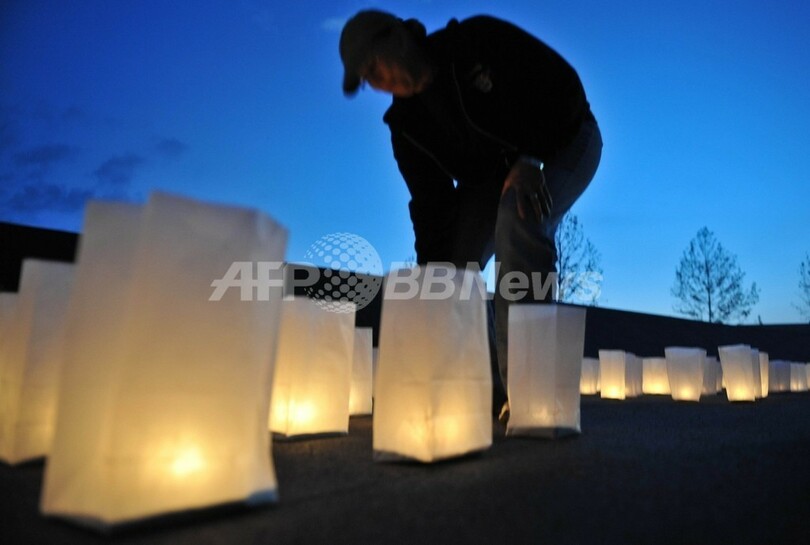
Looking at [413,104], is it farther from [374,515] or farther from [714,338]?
[714,338]

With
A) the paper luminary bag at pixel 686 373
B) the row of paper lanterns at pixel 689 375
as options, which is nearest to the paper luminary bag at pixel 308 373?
the row of paper lanterns at pixel 689 375

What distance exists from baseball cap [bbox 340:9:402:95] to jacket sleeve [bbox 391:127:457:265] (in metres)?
0.53

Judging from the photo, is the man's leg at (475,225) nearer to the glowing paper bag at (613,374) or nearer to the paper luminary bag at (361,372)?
the paper luminary bag at (361,372)

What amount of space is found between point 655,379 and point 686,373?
1.13 m

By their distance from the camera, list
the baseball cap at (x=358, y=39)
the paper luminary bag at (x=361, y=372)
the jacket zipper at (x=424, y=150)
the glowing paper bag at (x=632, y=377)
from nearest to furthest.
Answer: the baseball cap at (x=358, y=39) → the jacket zipper at (x=424, y=150) → the paper luminary bag at (x=361, y=372) → the glowing paper bag at (x=632, y=377)

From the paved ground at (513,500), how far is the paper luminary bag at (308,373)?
124 mm

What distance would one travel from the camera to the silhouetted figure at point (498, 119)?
1.57m

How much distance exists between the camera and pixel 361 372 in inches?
93.4

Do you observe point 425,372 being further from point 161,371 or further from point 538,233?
point 538,233

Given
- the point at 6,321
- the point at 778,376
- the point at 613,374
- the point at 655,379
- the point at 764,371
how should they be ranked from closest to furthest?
the point at 6,321
the point at 613,374
the point at 764,371
the point at 655,379
the point at 778,376

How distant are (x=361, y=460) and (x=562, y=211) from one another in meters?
1.16

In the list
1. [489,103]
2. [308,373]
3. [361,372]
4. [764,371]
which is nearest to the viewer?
[308,373]

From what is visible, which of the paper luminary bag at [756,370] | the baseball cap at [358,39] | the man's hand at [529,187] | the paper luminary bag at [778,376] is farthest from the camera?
the paper luminary bag at [778,376]

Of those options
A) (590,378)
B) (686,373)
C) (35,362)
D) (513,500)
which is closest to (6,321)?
(35,362)
